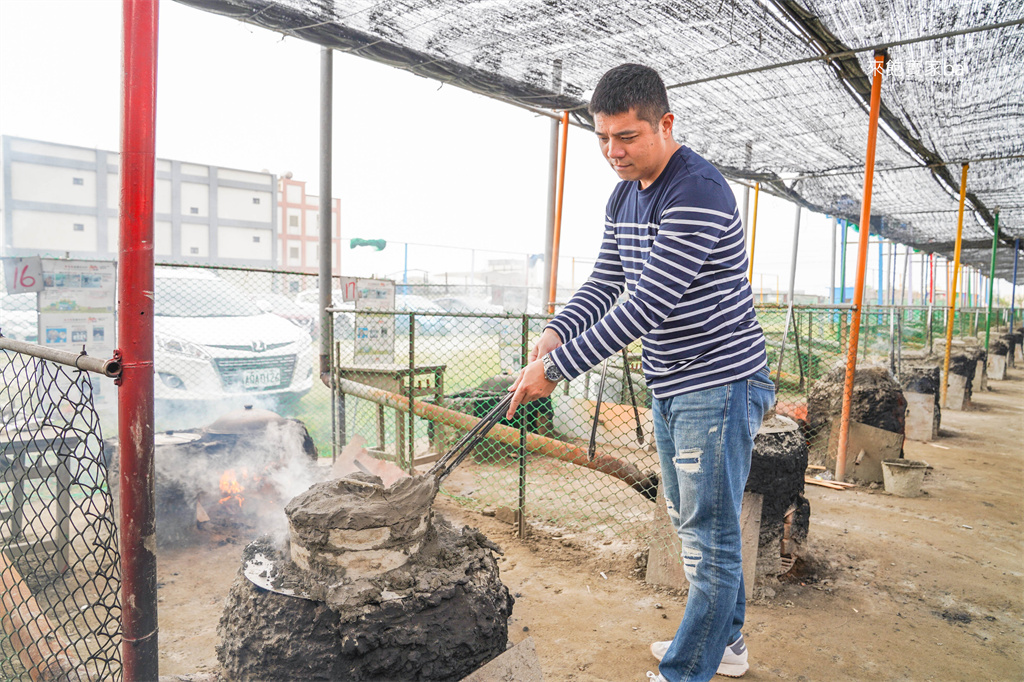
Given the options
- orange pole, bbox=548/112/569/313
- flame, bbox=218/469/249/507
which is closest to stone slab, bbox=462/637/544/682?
flame, bbox=218/469/249/507

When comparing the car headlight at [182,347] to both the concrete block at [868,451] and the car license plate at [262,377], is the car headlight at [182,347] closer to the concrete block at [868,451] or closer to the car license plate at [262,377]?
the car license plate at [262,377]

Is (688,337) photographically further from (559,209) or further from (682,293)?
(559,209)

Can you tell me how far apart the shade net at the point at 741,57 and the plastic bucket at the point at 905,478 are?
3.63 m

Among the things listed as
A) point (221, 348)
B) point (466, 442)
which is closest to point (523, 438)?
point (466, 442)

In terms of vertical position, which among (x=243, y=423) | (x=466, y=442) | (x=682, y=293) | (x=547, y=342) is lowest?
(x=243, y=423)

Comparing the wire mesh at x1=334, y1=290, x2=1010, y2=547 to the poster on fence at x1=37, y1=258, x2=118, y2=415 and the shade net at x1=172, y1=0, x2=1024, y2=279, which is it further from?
the shade net at x1=172, y1=0, x2=1024, y2=279

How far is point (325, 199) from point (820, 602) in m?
5.61

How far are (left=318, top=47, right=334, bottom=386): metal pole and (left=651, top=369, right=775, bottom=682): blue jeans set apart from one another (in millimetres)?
4534

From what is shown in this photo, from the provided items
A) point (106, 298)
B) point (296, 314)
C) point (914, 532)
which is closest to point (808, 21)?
point (914, 532)

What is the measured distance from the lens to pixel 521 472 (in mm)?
4492

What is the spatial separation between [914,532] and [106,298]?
6.58 metres

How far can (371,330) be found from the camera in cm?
610

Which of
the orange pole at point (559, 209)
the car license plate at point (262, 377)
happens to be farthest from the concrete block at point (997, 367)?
the car license plate at point (262, 377)

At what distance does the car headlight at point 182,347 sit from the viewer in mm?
6652
